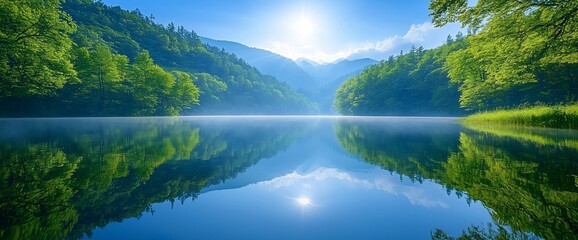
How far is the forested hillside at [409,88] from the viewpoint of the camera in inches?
2876

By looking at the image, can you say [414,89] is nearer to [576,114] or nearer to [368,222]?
[576,114]

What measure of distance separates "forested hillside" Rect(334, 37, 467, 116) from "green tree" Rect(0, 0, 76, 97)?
72.8 m

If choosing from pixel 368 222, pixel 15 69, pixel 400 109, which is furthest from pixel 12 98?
pixel 400 109

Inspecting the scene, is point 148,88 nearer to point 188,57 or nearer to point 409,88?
point 409,88

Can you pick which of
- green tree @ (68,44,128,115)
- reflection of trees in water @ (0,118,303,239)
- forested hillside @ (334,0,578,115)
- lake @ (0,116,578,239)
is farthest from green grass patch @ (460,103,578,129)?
green tree @ (68,44,128,115)

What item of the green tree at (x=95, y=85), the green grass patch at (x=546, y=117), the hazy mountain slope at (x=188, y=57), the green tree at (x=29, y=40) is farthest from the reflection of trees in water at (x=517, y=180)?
the hazy mountain slope at (x=188, y=57)

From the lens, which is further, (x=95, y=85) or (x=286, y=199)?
(x=95, y=85)

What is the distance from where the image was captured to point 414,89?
3280 inches

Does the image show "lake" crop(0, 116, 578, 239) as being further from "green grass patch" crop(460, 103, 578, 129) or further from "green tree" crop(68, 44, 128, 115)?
"green tree" crop(68, 44, 128, 115)

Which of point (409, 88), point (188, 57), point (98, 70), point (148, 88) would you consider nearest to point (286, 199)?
point (98, 70)

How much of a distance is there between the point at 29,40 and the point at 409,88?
272 feet

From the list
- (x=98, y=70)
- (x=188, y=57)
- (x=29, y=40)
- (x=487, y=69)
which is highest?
(x=188, y=57)

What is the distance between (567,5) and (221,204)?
1394cm

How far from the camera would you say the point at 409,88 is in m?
84.5
